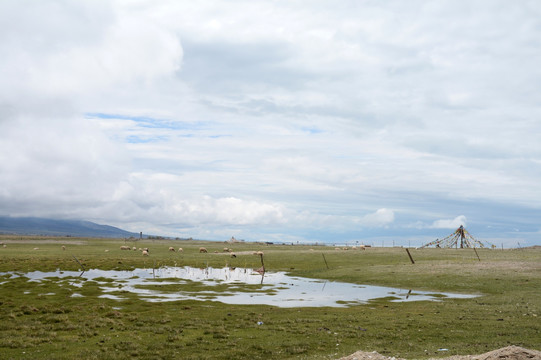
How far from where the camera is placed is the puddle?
129ft

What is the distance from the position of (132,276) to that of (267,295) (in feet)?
85.0

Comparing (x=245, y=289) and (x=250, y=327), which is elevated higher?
(x=250, y=327)

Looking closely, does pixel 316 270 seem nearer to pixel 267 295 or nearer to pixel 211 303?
pixel 267 295

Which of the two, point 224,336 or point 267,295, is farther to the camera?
point 267,295

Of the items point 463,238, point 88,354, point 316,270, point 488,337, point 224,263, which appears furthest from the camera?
point 463,238

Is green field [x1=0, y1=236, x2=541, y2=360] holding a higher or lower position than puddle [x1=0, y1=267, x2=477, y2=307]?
higher

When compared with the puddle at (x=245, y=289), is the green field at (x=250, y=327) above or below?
above

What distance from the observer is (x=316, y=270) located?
218 feet

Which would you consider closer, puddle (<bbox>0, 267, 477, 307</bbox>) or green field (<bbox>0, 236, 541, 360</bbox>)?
green field (<bbox>0, 236, 541, 360</bbox>)

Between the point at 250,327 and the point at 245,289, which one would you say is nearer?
the point at 250,327

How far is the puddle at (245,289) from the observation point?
39.3m

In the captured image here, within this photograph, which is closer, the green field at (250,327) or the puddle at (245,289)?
the green field at (250,327)

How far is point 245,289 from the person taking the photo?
47375 mm

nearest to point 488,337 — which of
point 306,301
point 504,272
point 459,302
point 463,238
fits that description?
point 459,302
